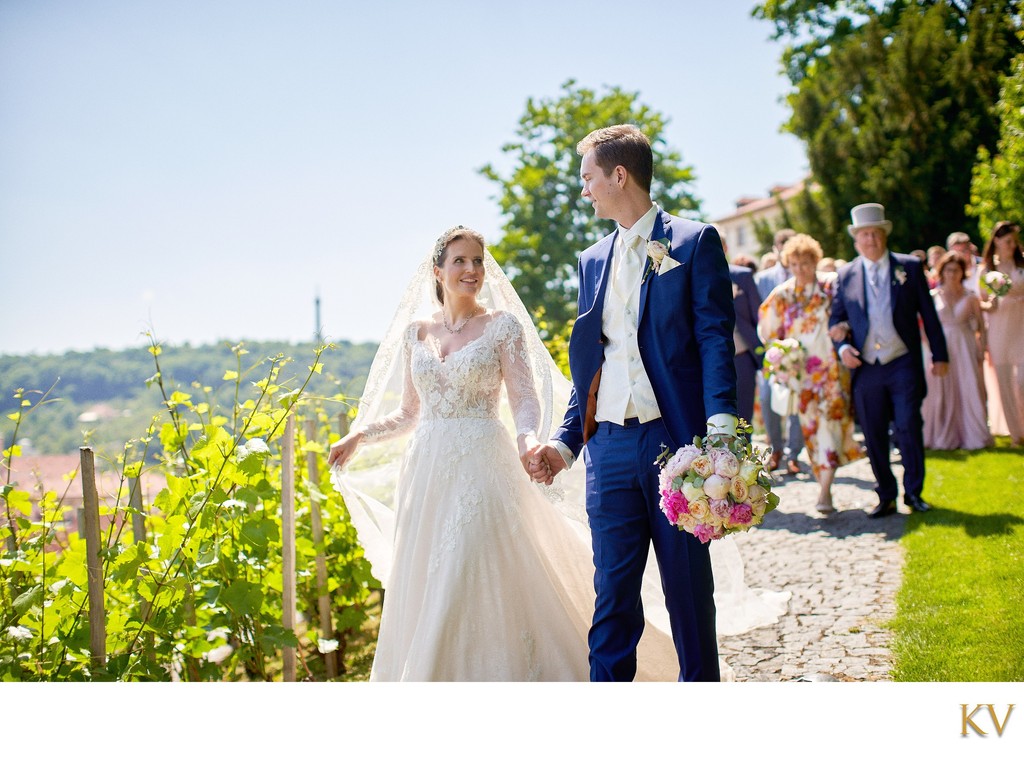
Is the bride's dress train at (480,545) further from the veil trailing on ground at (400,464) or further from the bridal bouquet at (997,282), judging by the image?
the bridal bouquet at (997,282)

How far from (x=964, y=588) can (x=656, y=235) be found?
2.36 m

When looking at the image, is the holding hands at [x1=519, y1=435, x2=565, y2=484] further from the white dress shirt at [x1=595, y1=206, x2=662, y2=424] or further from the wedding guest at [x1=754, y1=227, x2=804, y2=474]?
the wedding guest at [x1=754, y1=227, x2=804, y2=474]

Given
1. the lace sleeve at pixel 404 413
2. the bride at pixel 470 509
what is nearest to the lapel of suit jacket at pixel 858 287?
the bride at pixel 470 509

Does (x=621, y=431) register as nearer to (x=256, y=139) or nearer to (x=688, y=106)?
(x=688, y=106)

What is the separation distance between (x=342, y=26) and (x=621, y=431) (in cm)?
283

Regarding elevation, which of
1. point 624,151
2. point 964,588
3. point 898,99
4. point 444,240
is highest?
point 898,99

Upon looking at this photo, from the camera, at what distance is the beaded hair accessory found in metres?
3.53

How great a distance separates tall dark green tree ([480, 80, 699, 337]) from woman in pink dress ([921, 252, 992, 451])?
355 cm

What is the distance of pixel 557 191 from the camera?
17047mm

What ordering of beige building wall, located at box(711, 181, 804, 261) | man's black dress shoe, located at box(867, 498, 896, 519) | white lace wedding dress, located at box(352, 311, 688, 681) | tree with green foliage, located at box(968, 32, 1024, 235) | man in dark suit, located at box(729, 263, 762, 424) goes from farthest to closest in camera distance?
1. beige building wall, located at box(711, 181, 804, 261)
2. tree with green foliage, located at box(968, 32, 1024, 235)
3. man in dark suit, located at box(729, 263, 762, 424)
4. man's black dress shoe, located at box(867, 498, 896, 519)
5. white lace wedding dress, located at box(352, 311, 688, 681)

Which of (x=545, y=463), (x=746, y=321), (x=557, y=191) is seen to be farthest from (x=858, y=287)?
(x=557, y=191)

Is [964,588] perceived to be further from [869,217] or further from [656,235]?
[869,217]

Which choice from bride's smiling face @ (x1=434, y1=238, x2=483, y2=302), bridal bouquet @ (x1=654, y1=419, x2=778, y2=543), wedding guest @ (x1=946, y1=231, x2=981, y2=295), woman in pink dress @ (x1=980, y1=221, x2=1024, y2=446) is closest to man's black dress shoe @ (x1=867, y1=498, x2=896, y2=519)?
woman in pink dress @ (x1=980, y1=221, x2=1024, y2=446)
